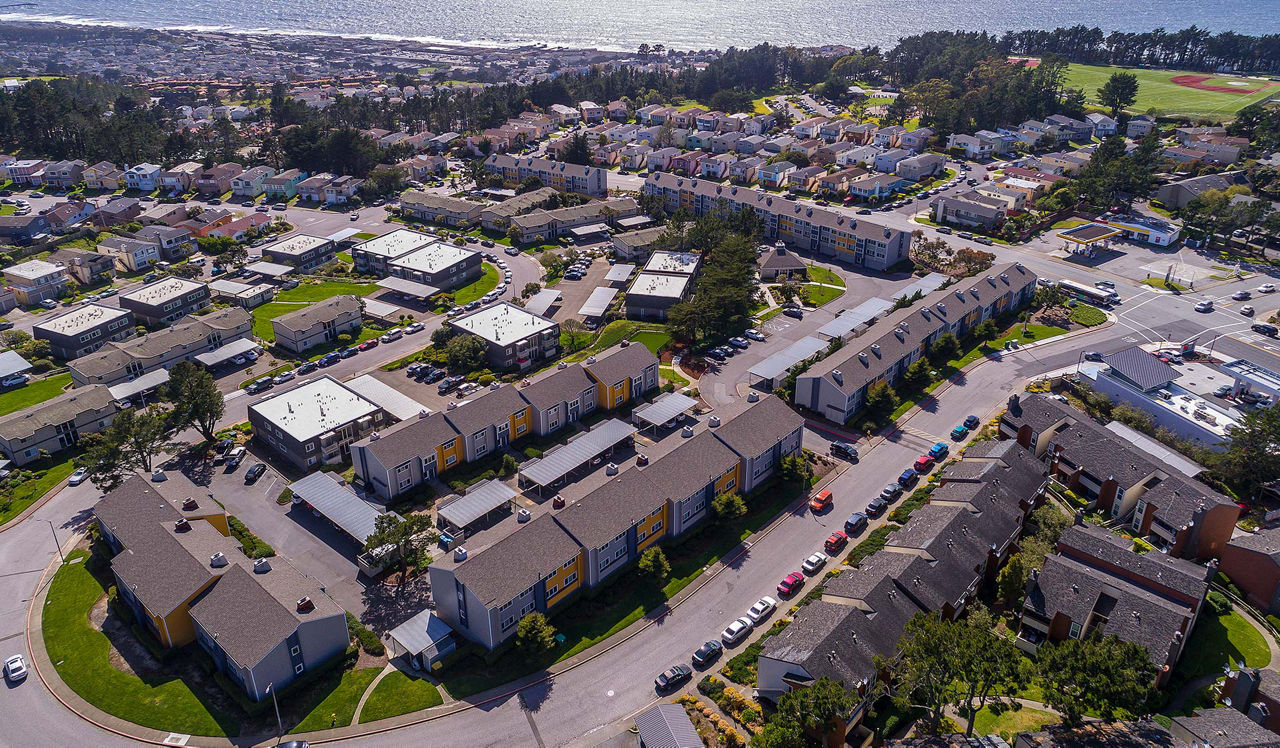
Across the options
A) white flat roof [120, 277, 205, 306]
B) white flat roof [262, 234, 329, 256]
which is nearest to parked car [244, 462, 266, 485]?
white flat roof [120, 277, 205, 306]

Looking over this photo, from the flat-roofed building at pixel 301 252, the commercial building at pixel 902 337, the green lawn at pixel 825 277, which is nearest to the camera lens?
the commercial building at pixel 902 337

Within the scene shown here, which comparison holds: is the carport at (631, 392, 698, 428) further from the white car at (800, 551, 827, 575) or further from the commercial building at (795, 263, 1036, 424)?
the white car at (800, 551, 827, 575)

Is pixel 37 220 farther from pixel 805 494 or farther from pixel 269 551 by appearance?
pixel 805 494

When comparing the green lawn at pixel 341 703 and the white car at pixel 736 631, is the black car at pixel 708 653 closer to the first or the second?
the white car at pixel 736 631

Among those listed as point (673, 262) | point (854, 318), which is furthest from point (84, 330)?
point (854, 318)

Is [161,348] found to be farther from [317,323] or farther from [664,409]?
[664,409]

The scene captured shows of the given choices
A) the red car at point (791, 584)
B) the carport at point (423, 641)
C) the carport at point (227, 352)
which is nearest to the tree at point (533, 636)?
the carport at point (423, 641)

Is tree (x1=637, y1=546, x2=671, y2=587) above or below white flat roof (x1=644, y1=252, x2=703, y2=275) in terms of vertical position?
below
